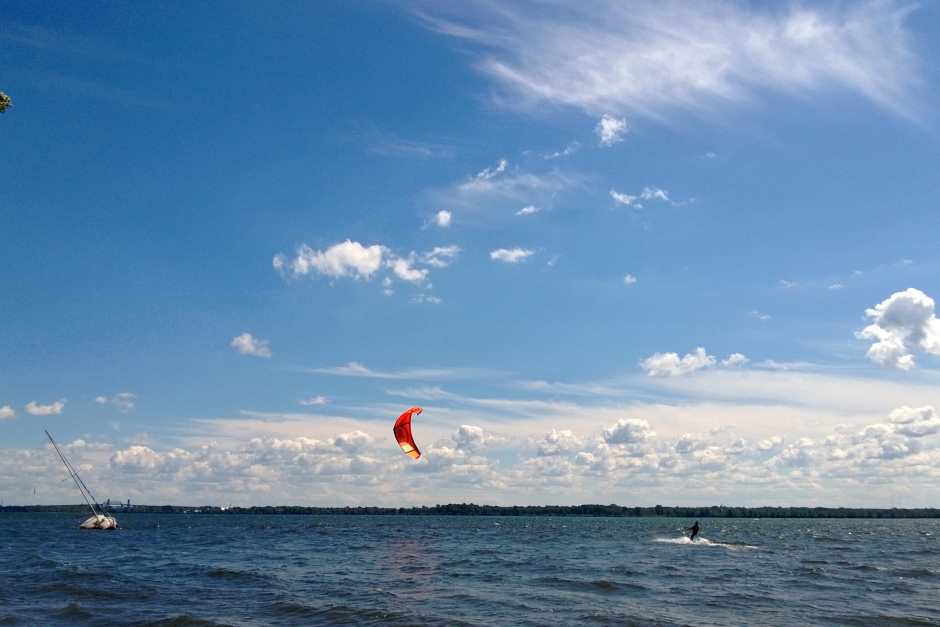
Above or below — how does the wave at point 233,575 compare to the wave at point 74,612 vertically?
below

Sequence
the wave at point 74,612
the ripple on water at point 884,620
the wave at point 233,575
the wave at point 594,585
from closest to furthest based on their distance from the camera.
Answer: the ripple on water at point 884,620 → the wave at point 74,612 → the wave at point 594,585 → the wave at point 233,575

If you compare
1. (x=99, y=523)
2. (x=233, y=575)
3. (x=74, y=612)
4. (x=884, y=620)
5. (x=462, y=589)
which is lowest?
(x=99, y=523)

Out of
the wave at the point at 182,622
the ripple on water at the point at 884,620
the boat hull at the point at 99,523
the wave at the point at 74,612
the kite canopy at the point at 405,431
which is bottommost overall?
the boat hull at the point at 99,523

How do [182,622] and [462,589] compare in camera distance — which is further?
[462,589]

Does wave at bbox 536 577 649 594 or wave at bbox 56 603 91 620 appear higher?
wave at bbox 536 577 649 594

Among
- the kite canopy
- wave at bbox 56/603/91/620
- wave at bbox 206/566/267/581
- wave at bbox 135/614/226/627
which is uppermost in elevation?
the kite canopy

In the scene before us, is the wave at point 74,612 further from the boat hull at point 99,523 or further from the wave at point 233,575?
the boat hull at point 99,523

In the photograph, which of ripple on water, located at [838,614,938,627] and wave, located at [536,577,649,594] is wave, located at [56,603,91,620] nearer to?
wave, located at [536,577,649,594]

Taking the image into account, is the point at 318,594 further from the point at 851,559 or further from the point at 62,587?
the point at 851,559

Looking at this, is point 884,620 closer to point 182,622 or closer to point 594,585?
point 594,585

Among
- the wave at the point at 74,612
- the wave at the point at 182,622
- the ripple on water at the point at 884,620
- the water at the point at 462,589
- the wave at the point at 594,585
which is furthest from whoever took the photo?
the wave at the point at 594,585

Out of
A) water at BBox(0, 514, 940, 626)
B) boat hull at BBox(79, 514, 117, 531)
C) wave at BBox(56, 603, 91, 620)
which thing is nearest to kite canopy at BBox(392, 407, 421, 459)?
water at BBox(0, 514, 940, 626)

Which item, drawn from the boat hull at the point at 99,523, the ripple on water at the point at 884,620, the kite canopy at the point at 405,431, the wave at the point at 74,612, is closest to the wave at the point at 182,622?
the wave at the point at 74,612

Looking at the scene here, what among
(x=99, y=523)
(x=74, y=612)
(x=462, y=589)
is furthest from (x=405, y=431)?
(x=99, y=523)
